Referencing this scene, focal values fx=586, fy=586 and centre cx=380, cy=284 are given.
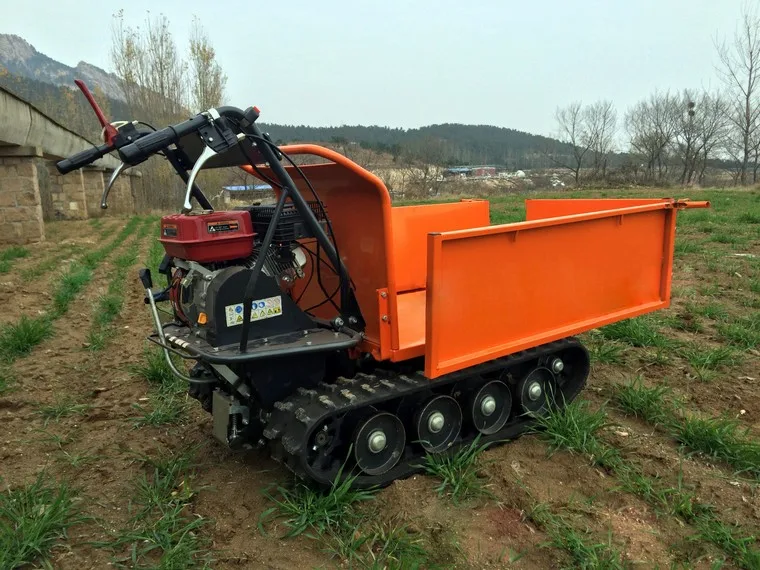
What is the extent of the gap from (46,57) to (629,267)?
6742 inches

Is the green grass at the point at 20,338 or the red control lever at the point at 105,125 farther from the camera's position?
the green grass at the point at 20,338

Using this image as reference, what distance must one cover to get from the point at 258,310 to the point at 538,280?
5.62 ft

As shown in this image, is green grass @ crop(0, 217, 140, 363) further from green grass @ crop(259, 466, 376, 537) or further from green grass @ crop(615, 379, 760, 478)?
green grass @ crop(615, 379, 760, 478)

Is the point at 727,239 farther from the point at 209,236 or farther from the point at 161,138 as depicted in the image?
the point at 161,138

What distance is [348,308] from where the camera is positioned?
348 cm

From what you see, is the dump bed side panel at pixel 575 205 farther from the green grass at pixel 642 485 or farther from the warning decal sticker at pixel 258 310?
the warning decal sticker at pixel 258 310

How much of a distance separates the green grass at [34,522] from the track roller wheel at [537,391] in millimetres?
2707

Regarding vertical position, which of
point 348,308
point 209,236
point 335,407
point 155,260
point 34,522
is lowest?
point 34,522

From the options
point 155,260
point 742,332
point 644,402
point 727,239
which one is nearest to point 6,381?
point 644,402

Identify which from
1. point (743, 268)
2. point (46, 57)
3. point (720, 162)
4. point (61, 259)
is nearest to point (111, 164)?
point (61, 259)

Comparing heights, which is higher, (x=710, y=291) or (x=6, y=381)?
(x=710, y=291)

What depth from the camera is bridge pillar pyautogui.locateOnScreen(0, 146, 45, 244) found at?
14.2 metres

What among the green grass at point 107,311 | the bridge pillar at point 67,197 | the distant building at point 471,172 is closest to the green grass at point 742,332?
the green grass at point 107,311

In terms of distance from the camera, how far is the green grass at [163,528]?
2.72 meters
